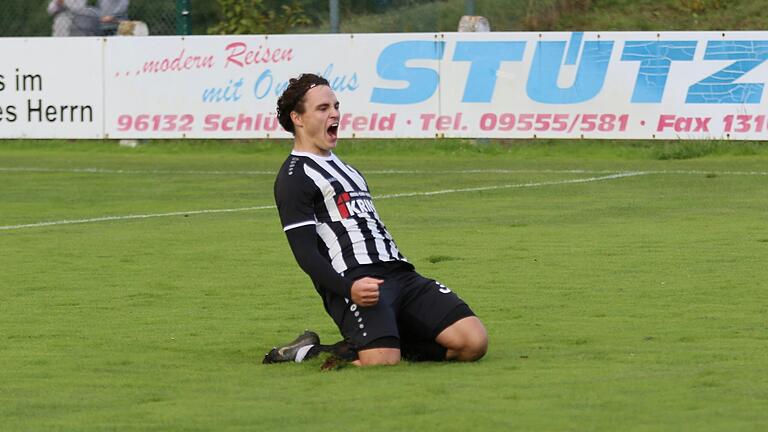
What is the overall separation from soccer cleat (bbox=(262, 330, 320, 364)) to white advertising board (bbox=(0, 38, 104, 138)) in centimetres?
1670

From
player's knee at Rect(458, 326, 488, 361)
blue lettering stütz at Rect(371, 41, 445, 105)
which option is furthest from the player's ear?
blue lettering stütz at Rect(371, 41, 445, 105)

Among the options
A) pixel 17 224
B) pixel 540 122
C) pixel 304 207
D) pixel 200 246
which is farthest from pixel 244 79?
pixel 304 207

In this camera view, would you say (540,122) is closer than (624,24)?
Yes

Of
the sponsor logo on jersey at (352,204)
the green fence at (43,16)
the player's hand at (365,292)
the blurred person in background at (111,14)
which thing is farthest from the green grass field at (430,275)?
the green fence at (43,16)

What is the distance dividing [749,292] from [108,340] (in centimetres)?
388

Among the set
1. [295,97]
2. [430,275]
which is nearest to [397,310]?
[295,97]

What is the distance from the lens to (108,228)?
49.8 feet

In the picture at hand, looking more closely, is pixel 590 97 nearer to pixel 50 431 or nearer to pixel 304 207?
pixel 304 207

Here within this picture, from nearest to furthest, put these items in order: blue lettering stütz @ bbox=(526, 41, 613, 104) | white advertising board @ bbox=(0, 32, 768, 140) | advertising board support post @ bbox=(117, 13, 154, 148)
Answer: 1. white advertising board @ bbox=(0, 32, 768, 140)
2. blue lettering stütz @ bbox=(526, 41, 613, 104)
3. advertising board support post @ bbox=(117, 13, 154, 148)

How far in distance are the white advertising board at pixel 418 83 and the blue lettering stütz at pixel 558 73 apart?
0.04ft

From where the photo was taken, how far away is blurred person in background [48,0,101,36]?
84.7 ft

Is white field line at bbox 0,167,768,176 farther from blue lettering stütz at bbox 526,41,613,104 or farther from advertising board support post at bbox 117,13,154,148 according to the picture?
advertising board support post at bbox 117,13,154,148

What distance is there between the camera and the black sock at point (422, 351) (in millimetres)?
7957

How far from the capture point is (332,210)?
26.7 feet
